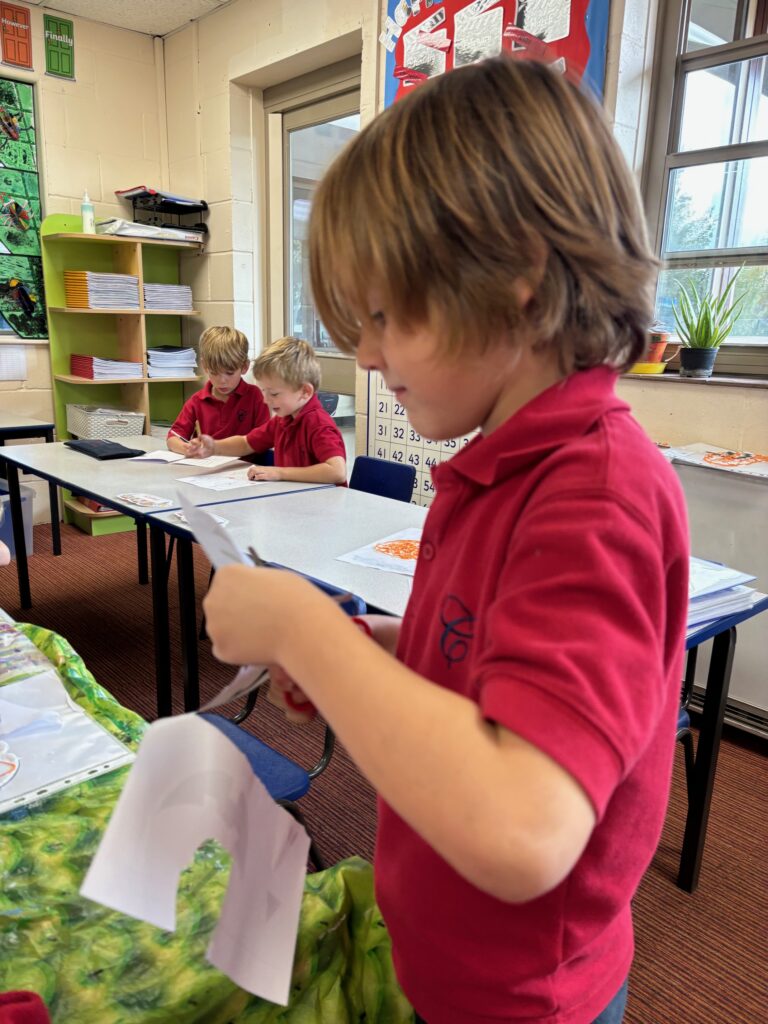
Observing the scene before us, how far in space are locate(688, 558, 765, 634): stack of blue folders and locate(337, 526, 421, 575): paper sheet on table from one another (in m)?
0.55

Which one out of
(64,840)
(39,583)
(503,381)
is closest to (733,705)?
(64,840)

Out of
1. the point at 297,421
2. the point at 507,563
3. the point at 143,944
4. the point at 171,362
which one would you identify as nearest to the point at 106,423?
the point at 171,362

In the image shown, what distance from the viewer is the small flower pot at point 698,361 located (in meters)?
2.40

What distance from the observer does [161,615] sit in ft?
7.06

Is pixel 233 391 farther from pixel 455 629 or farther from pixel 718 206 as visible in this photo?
pixel 455 629

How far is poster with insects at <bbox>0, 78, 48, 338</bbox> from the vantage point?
159 inches

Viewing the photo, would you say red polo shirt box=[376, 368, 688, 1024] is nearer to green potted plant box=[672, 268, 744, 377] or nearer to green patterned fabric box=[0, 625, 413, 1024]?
green patterned fabric box=[0, 625, 413, 1024]

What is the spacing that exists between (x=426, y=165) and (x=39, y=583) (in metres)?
3.63

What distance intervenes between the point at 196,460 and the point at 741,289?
2054 mm

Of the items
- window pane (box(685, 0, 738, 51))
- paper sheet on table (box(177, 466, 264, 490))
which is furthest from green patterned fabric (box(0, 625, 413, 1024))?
window pane (box(685, 0, 738, 51))

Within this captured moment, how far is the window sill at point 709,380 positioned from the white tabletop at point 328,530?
96 centimetres

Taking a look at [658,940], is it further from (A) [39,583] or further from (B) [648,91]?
(A) [39,583]

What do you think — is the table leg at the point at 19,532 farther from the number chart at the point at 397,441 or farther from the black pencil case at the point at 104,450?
the number chart at the point at 397,441

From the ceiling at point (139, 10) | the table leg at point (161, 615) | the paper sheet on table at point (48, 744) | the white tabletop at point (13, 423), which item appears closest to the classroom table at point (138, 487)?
the table leg at point (161, 615)
